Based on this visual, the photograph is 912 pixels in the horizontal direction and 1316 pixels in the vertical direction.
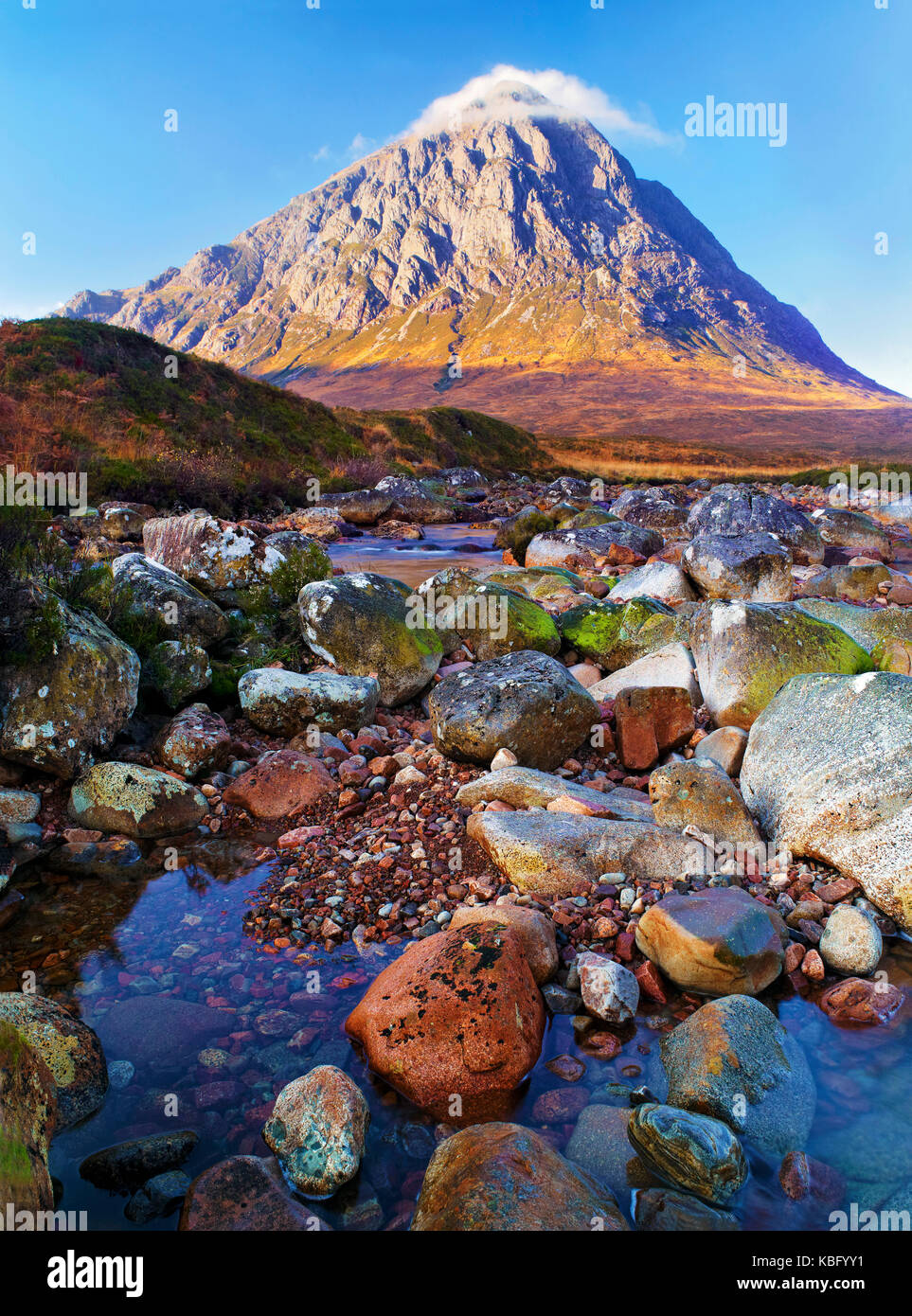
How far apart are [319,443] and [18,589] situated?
1400 inches

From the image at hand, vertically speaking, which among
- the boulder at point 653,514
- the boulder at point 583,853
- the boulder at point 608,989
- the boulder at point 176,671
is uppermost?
the boulder at point 653,514

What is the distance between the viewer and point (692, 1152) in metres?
2.96

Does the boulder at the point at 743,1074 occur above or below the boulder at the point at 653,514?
below

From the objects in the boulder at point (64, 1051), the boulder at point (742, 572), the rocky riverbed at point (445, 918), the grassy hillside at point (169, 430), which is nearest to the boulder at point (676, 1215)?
the rocky riverbed at point (445, 918)

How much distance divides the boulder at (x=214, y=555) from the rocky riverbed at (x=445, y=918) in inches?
52.7

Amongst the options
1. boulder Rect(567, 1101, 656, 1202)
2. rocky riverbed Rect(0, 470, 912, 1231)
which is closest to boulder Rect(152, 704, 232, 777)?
rocky riverbed Rect(0, 470, 912, 1231)

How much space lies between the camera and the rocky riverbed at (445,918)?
9.95ft

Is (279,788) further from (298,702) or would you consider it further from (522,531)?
(522,531)

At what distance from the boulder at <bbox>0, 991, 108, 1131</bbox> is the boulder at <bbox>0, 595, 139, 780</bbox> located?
8.60 ft

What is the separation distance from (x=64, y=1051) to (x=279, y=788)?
2998 millimetres

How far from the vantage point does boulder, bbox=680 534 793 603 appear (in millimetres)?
11648

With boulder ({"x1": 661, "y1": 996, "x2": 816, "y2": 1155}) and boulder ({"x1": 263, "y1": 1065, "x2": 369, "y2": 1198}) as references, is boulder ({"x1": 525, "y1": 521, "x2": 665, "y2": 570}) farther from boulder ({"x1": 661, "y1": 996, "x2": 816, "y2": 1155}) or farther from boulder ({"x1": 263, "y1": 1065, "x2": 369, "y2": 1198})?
boulder ({"x1": 263, "y1": 1065, "x2": 369, "y2": 1198})

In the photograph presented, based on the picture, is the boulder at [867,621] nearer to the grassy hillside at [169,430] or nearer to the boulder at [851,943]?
the boulder at [851,943]

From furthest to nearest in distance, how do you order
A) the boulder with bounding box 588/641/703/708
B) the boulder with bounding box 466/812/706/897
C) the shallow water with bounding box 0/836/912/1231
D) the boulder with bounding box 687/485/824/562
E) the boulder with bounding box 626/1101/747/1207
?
the boulder with bounding box 687/485/824/562 < the boulder with bounding box 588/641/703/708 < the boulder with bounding box 466/812/706/897 < the shallow water with bounding box 0/836/912/1231 < the boulder with bounding box 626/1101/747/1207
